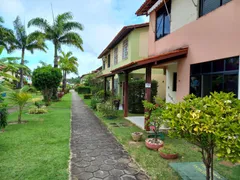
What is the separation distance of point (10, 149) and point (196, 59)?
7656mm

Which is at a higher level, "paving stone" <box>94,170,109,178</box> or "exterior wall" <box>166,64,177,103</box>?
"exterior wall" <box>166,64,177,103</box>

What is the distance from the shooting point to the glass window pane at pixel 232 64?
17.9 ft

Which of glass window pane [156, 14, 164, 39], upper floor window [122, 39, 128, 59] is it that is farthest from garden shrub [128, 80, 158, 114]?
glass window pane [156, 14, 164, 39]

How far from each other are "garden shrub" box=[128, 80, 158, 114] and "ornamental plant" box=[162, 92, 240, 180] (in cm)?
1047

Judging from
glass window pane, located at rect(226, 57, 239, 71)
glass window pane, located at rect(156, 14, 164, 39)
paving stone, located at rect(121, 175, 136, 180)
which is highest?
glass window pane, located at rect(156, 14, 164, 39)

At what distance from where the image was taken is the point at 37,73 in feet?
60.0

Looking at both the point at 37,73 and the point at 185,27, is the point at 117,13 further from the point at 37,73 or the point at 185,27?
the point at 185,27

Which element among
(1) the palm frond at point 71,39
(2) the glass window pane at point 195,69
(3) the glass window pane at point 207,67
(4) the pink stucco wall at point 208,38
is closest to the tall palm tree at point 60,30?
(1) the palm frond at point 71,39

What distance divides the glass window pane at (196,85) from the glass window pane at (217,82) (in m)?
0.77

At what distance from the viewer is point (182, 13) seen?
837 centimetres

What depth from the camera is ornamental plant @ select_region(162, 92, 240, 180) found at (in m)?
2.59

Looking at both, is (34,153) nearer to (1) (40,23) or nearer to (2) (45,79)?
(2) (45,79)

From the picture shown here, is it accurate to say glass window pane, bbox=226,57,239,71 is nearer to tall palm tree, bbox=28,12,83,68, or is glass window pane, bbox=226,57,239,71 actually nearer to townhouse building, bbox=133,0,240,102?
townhouse building, bbox=133,0,240,102

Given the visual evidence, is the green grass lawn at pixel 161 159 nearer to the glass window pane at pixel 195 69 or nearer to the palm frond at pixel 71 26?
the glass window pane at pixel 195 69
